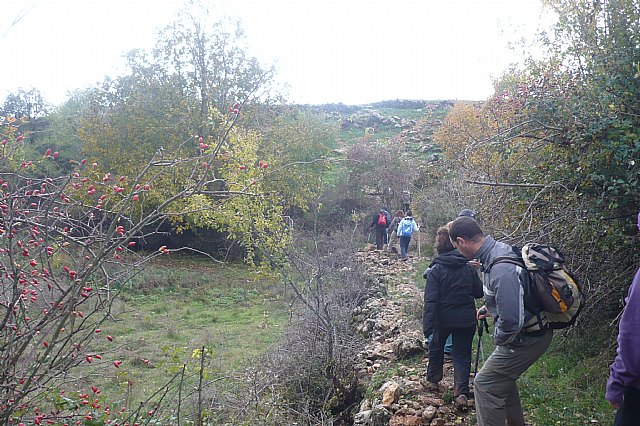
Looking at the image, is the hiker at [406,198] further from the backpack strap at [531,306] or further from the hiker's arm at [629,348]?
the hiker's arm at [629,348]

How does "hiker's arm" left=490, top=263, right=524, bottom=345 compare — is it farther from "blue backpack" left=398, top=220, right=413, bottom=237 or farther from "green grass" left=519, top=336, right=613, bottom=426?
"blue backpack" left=398, top=220, right=413, bottom=237

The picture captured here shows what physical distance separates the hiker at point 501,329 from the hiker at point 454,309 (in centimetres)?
115

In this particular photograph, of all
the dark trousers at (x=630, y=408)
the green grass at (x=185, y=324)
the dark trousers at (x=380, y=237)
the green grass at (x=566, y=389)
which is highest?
the dark trousers at (x=630, y=408)

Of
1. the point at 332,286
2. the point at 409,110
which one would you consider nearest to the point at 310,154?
the point at 332,286

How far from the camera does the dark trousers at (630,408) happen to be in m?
2.33

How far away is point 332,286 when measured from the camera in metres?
8.73

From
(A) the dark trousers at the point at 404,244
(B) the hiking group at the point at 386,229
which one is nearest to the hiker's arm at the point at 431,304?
(A) the dark trousers at the point at 404,244

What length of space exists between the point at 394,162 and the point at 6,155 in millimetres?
22839

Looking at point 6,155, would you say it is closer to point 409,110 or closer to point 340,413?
point 340,413

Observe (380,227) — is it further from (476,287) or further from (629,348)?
(629,348)

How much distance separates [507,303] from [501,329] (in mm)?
187

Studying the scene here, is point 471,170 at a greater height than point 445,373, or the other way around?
point 471,170

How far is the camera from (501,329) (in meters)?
3.27

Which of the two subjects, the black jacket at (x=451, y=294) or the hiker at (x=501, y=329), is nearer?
the hiker at (x=501, y=329)
